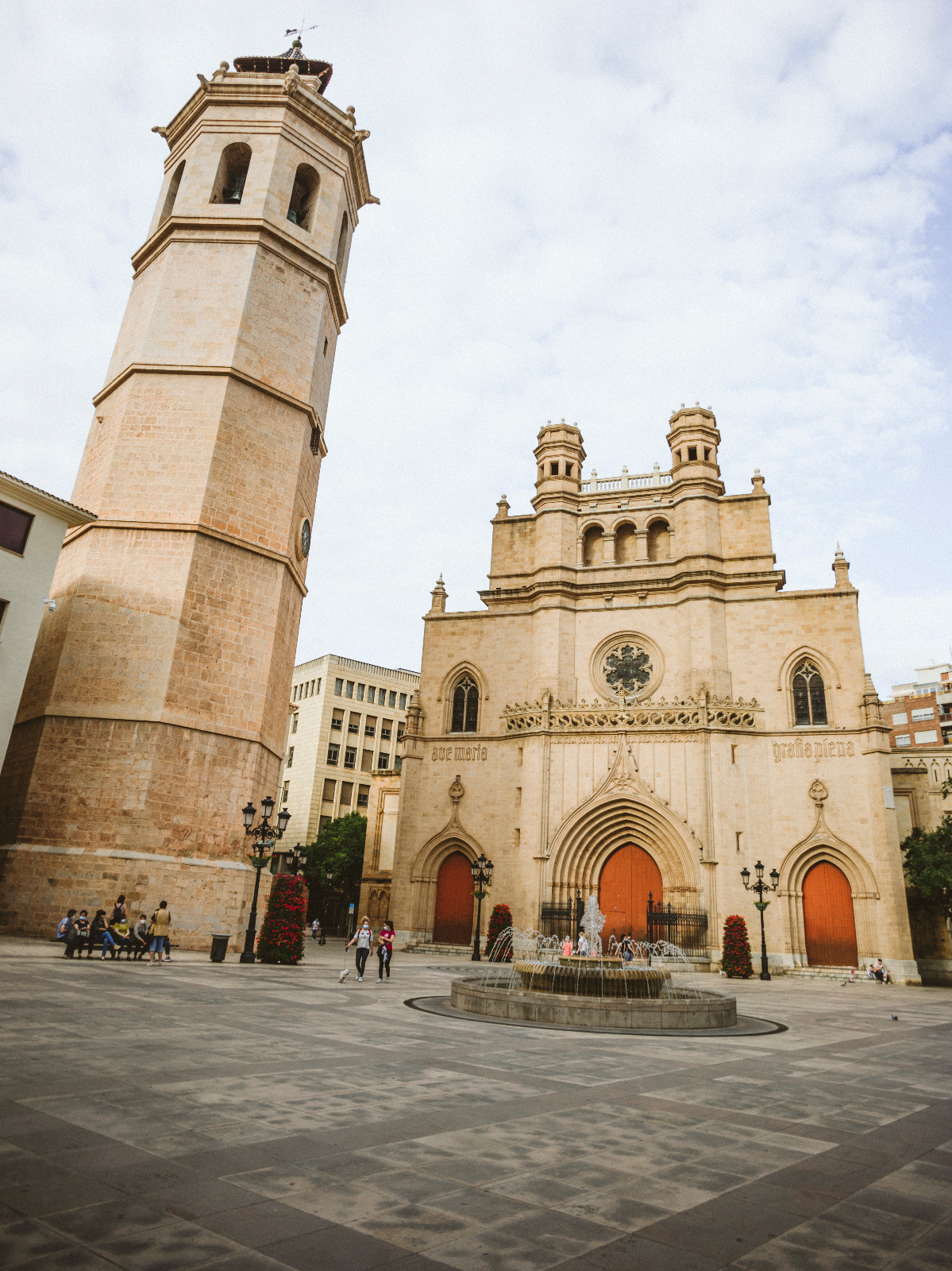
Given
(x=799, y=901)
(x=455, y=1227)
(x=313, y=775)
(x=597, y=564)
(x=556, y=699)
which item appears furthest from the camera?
(x=313, y=775)

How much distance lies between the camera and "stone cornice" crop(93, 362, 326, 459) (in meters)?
22.8

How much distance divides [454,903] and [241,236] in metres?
24.7

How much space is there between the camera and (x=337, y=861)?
48000 millimetres

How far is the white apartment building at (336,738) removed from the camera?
56562 millimetres

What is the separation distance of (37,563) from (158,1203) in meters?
18.8

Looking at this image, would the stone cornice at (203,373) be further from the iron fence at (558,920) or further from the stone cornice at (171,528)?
the iron fence at (558,920)

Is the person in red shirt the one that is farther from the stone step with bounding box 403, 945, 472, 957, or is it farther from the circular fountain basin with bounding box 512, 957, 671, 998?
the stone step with bounding box 403, 945, 472, 957

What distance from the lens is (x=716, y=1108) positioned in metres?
6.32

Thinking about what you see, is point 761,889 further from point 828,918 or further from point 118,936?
point 118,936

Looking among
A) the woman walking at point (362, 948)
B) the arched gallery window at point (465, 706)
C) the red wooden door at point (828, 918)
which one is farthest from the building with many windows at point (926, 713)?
the woman walking at point (362, 948)

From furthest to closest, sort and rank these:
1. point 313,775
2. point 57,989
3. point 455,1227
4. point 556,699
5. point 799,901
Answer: point 313,775, point 556,699, point 799,901, point 57,989, point 455,1227

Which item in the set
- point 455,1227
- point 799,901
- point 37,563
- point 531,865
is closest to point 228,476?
point 37,563

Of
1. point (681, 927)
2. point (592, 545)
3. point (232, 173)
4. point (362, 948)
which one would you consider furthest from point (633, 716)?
point (232, 173)

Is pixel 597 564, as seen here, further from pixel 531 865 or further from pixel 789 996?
pixel 789 996
